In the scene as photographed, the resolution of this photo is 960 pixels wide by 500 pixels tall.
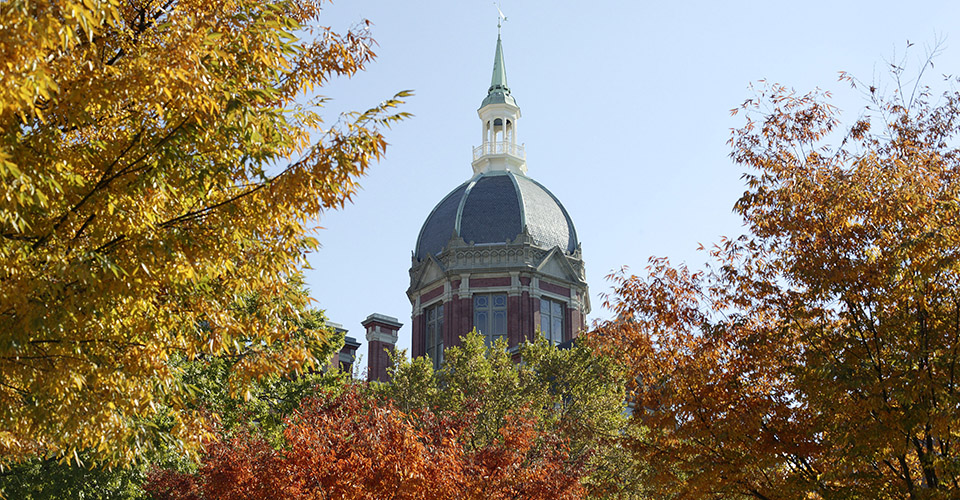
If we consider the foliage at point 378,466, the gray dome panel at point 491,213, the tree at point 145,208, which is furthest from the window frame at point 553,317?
the tree at point 145,208

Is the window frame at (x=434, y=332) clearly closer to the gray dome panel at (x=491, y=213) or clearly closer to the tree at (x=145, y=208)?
the gray dome panel at (x=491, y=213)

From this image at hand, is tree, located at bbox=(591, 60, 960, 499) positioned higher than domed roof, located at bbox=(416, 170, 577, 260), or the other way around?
domed roof, located at bbox=(416, 170, 577, 260)

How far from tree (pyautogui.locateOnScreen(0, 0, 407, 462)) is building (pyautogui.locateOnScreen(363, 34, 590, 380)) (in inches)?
1709

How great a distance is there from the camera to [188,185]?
9391 mm

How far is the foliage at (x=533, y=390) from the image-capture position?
29.6 metres

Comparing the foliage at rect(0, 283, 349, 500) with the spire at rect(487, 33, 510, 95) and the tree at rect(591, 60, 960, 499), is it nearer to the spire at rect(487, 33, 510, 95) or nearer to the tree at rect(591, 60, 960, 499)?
the tree at rect(591, 60, 960, 499)

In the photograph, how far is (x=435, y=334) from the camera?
57.2 meters

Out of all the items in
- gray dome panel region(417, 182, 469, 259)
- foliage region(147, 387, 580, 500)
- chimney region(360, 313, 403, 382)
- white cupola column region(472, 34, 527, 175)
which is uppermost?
white cupola column region(472, 34, 527, 175)

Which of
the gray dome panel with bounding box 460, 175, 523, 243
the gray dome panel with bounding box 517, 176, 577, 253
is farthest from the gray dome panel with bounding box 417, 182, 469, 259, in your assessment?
the gray dome panel with bounding box 517, 176, 577, 253

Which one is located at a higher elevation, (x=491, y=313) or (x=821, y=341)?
(x=491, y=313)

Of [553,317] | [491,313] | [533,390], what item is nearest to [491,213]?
[491,313]

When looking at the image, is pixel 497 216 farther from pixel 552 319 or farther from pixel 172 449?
pixel 172 449

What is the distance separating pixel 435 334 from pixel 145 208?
48673 millimetres

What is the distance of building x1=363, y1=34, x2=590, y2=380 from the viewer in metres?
55.3
